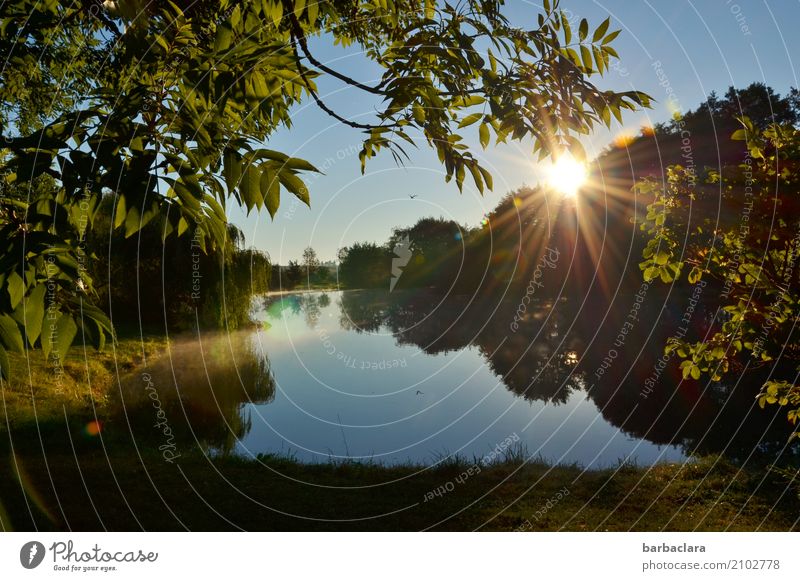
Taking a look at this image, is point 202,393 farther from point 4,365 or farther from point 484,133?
point 484,133

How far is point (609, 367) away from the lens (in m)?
19.9

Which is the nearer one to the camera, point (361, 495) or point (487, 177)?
point (487, 177)

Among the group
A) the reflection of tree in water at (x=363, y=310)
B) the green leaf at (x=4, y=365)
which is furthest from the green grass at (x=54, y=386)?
the green leaf at (x=4, y=365)

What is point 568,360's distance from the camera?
20547 mm

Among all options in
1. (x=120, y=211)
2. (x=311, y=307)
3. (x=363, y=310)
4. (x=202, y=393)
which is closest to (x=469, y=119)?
(x=120, y=211)

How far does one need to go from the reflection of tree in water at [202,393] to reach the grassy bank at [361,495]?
6.83 feet

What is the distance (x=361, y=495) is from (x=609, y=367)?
51.0ft

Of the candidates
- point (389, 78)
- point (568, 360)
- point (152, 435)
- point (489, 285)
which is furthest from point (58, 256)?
point (489, 285)

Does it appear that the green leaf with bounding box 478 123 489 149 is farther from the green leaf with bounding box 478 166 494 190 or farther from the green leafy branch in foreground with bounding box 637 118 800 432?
the green leafy branch in foreground with bounding box 637 118 800 432

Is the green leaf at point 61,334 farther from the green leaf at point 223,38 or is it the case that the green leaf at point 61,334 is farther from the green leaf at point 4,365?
the green leaf at point 223,38

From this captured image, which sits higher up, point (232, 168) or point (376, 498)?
point (232, 168)

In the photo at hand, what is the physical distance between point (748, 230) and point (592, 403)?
12580 millimetres

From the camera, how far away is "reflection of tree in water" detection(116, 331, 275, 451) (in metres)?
12.0

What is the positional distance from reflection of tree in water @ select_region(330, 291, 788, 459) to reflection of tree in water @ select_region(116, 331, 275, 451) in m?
4.06
